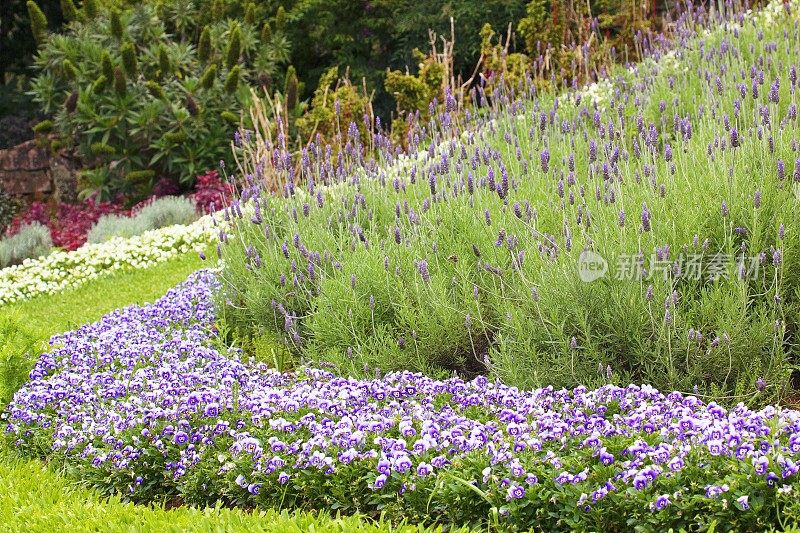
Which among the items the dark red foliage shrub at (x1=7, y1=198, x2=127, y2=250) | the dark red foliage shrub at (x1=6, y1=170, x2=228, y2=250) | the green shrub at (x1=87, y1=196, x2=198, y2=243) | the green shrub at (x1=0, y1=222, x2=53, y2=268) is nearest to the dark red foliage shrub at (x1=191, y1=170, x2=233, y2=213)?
the dark red foliage shrub at (x1=6, y1=170, x2=228, y2=250)

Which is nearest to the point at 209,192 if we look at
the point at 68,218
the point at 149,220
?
the point at 149,220

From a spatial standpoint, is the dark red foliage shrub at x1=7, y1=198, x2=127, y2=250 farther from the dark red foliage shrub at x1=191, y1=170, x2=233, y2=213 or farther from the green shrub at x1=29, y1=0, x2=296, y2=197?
the dark red foliage shrub at x1=191, y1=170, x2=233, y2=213

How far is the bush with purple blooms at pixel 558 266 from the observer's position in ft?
13.4

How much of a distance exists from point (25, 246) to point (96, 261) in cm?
227

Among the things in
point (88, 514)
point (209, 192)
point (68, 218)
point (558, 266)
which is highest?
point (558, 266)

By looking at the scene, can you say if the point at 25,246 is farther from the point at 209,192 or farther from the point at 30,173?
the point at 30,173

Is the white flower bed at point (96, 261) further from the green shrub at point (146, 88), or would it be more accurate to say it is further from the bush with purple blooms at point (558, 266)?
the green shrub at point (146, 88)

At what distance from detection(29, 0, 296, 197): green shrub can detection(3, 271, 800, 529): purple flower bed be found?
951cm

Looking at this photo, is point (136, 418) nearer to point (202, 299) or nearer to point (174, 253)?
point (202, 299)

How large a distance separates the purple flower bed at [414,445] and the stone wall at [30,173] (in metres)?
12.0

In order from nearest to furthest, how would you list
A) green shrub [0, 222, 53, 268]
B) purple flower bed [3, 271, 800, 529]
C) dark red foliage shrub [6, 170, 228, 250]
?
purple flower bed [3, 271, 800, 529], green shrub [0, 222, 53, 268], dark red foliage shrub [6, 170, 228, 250]

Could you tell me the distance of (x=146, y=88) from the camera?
46.5 feet

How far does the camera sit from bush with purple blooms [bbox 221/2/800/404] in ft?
13.4

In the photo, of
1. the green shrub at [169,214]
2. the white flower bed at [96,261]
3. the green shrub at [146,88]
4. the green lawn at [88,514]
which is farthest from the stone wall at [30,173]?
the green lawn at [88,514]
